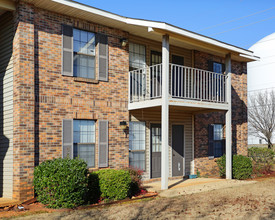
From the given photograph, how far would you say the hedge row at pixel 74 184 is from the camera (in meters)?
8.48

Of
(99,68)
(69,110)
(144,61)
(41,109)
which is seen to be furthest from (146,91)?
(41,109)

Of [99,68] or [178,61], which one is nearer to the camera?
[99,68]

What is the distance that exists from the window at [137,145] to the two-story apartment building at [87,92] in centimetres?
4

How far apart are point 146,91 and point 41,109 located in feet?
14.9

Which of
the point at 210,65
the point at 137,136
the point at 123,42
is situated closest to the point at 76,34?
the point at 123,42

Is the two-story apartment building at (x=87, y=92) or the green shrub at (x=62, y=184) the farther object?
the two-story apartment building at (x=87, y=92)

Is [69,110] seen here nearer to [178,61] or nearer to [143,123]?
[143,123]

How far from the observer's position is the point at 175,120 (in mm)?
14133

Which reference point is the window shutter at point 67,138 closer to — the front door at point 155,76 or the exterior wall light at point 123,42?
the exterior wall light at point 123,42

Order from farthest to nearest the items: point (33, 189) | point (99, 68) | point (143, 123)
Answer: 1. point (143, 123)
2. point (99, 68)
3. point (33, 189)

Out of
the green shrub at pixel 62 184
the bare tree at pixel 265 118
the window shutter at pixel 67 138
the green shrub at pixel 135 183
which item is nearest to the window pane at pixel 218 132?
the green shrub at pixel 135 183

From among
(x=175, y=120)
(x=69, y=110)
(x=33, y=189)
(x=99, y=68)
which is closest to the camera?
(x=33, y=189)

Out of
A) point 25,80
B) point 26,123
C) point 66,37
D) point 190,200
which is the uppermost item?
point 66,37

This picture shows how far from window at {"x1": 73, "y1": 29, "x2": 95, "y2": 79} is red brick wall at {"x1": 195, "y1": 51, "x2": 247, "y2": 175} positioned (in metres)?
5.77
